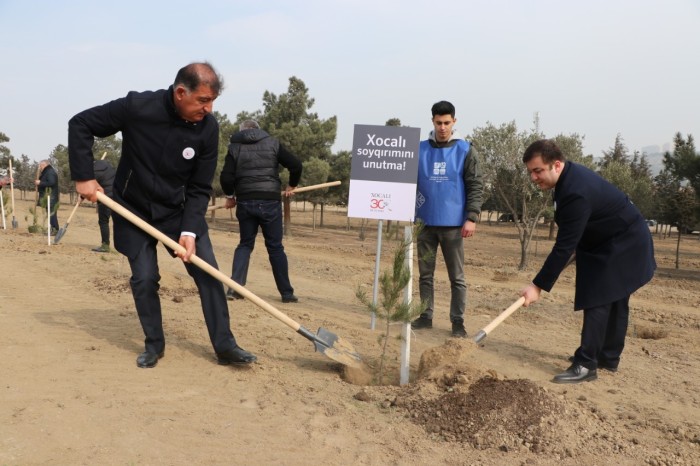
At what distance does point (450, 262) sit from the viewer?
5828mm

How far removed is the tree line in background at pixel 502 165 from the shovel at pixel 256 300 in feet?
31.8

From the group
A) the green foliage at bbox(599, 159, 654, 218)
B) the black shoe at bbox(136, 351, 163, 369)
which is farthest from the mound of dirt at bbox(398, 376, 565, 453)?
the green foliage at bbox(599, 159, 654, 218)

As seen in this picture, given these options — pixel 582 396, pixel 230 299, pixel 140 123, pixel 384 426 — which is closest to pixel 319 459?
pixel 384 426

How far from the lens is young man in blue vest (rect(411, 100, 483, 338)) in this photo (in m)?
5.71

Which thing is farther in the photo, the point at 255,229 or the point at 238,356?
the point at 255,229

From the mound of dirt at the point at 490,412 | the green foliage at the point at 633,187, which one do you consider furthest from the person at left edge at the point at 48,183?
the green foliage at the point at 633,187

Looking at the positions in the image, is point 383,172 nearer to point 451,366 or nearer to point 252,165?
point 252,165

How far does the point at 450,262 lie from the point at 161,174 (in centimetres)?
290

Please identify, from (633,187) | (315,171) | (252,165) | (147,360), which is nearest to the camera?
(147,360)

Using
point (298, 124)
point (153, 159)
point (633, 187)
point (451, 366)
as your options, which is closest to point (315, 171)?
point (298, 124)

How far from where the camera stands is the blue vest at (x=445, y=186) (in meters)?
5.72

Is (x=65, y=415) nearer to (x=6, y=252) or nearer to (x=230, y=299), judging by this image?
(x=230, y=299)

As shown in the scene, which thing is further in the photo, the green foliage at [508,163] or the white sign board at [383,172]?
the green foliage at [508,163]

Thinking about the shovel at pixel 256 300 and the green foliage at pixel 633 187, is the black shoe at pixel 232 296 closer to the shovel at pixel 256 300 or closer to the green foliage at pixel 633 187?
the shovel at pixel 256 300
